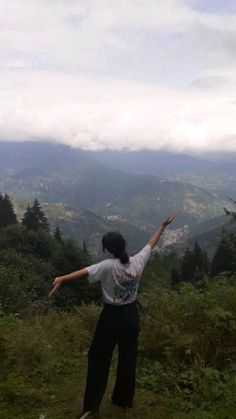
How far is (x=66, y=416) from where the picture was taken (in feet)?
19.5

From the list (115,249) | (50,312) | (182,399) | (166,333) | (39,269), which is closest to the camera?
(115,249)

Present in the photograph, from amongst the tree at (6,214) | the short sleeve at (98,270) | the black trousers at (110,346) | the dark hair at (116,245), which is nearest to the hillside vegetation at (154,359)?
the black trousers at (110,346)

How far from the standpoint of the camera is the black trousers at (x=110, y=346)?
221 inches

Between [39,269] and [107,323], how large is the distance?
169 feet

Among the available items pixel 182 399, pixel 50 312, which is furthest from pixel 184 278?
pixel 182 399

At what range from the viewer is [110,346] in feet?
18.7

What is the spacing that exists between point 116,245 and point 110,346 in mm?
1180

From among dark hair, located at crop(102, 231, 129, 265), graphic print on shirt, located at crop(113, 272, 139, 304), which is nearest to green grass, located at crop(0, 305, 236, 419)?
graphic print on shirt, located at crop(113, 272, 139, 304)

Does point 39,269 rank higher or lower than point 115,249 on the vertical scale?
lower

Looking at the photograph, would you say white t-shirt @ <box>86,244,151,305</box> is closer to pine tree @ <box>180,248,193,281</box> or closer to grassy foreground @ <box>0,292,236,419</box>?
grassy foreground @ <box>0,292,236,419</box>

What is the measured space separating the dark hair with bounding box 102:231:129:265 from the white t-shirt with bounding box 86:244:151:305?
78 millimetres

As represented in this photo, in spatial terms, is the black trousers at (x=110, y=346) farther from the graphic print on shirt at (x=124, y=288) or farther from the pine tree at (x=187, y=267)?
the pine tree at (x=187, y=267)

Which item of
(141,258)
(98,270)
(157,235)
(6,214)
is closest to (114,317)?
(98,270)

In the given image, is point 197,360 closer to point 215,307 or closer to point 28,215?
point 215,307
